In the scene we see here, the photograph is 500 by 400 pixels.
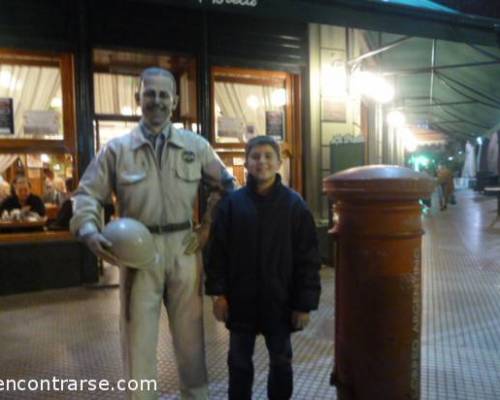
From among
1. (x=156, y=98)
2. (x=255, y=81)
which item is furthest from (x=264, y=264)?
(x=255, y=81)

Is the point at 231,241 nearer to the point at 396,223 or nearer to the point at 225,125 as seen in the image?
the point at 396,223

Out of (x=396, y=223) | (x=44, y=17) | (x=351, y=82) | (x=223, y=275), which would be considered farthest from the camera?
(x=351, y=82)

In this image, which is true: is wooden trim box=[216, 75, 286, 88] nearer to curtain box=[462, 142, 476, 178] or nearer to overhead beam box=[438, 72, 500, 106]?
overhead beam box=[438, 72, 500, 106]

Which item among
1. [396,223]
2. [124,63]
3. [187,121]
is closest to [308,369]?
[396,223]

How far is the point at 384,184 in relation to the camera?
2617 millimetres

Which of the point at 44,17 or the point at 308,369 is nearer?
the point at 308,369

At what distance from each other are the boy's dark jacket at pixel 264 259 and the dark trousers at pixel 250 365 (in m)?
0.07

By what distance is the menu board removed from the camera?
6.26 m

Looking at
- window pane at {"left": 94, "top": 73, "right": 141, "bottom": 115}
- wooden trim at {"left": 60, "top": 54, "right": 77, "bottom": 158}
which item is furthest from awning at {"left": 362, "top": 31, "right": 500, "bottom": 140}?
wooden trim at {"left": 60, "top": 54, "right": 77, "bottom": 158}

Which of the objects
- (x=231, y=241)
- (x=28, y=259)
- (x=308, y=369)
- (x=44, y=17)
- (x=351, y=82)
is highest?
(x=44, y=17)

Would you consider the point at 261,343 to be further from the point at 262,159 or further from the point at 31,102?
the point at 31,102

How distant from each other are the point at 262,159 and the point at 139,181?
655mm

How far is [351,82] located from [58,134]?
171 inches

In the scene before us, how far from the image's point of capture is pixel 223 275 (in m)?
2.84
